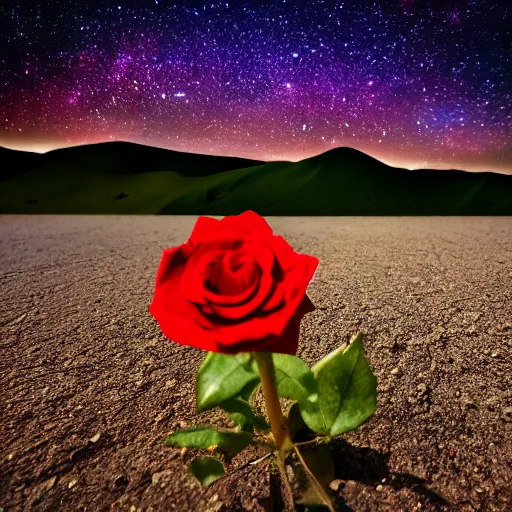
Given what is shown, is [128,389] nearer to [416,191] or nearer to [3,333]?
[3,333]

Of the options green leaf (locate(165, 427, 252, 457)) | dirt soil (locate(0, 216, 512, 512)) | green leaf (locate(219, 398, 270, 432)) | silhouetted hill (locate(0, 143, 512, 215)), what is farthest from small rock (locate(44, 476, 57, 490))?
silhouetted hill (locate(0, 143, 512, 215))

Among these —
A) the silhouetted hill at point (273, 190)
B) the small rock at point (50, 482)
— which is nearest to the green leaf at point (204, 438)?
the small rock at point (50, 482)

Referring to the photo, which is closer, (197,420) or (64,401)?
(197,420)

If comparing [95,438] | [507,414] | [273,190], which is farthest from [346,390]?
[273,190]

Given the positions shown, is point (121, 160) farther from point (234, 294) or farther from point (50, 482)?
point (234, 294)

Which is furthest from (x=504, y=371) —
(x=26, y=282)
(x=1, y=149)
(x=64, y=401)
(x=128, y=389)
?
(x=1, y=149)

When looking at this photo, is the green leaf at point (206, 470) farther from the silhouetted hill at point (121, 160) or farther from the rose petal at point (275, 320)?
the silhouetted hill at point (121, 160)
